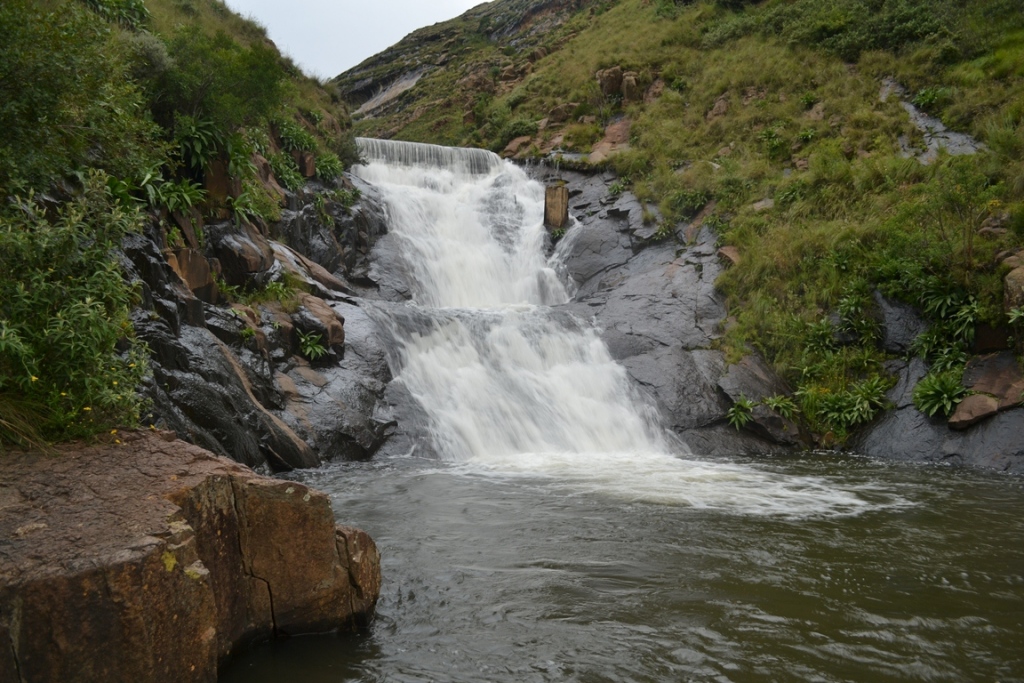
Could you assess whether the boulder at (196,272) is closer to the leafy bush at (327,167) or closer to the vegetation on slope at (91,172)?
the vegetation on slope at (91,172)

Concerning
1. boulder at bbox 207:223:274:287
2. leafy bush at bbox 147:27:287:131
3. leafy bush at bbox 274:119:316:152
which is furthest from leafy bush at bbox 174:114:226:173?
leafy bush at bbox 274:119:316:152

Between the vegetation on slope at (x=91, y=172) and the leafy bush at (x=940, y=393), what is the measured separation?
12.7 metres

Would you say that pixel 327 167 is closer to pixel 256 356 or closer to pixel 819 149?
pixel 256 356

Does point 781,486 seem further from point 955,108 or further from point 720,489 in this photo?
point 955,108

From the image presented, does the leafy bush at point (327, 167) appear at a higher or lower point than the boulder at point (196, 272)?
higher

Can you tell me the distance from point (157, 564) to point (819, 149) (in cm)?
2067

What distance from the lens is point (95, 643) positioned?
3.51m

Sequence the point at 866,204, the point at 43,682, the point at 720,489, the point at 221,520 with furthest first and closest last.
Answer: the point at 866,204 → the point at 720,489 → the point at 221,520 → the point at 43,682

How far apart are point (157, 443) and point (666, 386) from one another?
11.5 metres

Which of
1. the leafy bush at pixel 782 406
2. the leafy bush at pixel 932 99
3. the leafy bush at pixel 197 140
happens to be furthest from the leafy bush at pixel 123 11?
the leafy bush at pixel 932 99

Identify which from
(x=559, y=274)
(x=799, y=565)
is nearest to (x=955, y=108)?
(x=559, y=274)

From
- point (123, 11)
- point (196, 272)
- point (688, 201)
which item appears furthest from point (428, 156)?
point (196, 272)

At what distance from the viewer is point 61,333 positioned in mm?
5336

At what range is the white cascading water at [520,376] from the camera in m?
10.2
